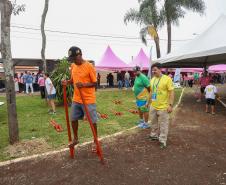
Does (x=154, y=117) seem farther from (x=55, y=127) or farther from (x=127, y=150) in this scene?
(x=55, y=127)

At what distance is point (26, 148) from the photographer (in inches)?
241

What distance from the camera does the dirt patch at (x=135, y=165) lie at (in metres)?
4.41

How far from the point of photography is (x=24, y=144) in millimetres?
6324

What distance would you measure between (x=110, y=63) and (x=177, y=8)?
9229mm

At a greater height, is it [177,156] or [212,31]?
[212,31]

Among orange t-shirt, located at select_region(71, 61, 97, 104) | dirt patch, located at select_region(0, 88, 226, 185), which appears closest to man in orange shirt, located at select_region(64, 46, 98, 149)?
orange t-shirt, located at select_region(71, 61, 97, 104)

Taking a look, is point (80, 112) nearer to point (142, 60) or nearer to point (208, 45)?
point (208, 45)

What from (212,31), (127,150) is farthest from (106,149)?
(212,31)

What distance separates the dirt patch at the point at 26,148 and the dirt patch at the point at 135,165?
1.81 ft

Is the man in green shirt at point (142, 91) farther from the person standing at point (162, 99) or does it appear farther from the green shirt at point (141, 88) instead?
the person standing at point (162, 99)

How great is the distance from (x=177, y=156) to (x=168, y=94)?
134 centimetres

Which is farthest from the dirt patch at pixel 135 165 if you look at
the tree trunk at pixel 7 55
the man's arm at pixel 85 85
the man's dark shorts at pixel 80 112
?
the tree trunk at pixel 7 55

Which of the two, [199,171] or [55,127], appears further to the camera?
[55,127]

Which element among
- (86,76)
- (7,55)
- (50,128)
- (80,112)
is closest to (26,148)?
(80,112)
